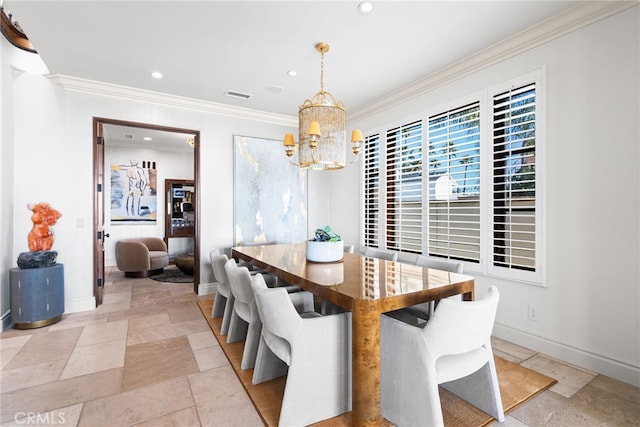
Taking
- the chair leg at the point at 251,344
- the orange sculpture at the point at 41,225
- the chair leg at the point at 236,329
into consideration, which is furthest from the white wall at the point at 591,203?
the orange sculpture at the point at 41,225

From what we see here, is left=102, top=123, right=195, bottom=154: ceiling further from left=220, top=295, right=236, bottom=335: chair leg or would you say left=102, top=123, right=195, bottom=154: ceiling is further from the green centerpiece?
the green centerpiece

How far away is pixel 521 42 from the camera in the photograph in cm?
280

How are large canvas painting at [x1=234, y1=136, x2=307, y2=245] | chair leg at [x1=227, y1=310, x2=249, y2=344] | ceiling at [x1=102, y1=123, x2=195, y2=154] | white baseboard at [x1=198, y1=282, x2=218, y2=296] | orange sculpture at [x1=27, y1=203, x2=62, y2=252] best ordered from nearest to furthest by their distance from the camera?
chair leg at [x1=227, y1=310, x2=249, y2=344], orange sculpture at [x1=27, y1=203, x2=62, y2=252], white baseboard at [x1=198, y1=282, x2=218, y2=296], large canvas painting at [x1=234, y1=136, x2=307, y2=245], ceiling at [x1=102, y1=123, x2=195, y2=154]

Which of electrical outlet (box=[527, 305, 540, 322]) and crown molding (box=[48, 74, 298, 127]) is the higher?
crown molding (box=[48, 74, 298, 127])

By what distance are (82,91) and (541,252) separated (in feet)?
17.6

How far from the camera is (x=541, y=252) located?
268 cm

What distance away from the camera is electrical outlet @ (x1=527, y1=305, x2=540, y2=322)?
2.74 meters

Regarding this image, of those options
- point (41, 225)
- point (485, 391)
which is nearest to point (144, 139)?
point (41, 225)

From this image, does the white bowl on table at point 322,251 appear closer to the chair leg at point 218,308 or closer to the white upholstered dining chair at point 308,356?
the white upholstered dining chair at point 308,356

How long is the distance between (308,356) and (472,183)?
8.15 feet

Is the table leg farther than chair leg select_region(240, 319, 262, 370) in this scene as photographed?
No

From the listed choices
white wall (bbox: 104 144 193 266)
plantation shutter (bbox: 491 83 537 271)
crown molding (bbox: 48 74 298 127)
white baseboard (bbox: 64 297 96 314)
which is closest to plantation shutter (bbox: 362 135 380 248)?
crown molding (bbox: 48 74 298 127)

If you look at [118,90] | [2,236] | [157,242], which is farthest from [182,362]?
[157,242]

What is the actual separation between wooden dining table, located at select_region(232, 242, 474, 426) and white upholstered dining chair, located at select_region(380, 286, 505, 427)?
15 cm
